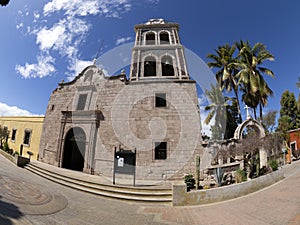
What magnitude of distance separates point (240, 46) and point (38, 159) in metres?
22.5

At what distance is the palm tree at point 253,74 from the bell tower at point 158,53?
572 centimetres

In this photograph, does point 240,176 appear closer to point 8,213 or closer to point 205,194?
point 205,194

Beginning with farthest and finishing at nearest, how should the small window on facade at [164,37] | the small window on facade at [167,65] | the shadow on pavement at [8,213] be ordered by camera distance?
the small window on facade at [164,37], the small window on facade at [167,65], the shadow on pavement at [8,213]

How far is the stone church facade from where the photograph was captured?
37.1ft

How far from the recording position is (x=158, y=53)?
1553 cm

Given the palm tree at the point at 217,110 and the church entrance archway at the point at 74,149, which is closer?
the church entrance archway at the point at 74,149

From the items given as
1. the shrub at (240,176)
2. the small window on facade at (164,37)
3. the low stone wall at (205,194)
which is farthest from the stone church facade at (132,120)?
the low stone wall at (205,194)

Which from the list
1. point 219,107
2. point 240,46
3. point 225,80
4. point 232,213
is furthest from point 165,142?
point 240,46

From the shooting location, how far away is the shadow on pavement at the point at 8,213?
12.8 feet

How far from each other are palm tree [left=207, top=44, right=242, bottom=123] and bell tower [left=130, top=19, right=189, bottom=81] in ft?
15.9

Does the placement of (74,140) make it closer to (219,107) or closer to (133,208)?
(133,208)

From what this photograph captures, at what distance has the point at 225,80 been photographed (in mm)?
17297

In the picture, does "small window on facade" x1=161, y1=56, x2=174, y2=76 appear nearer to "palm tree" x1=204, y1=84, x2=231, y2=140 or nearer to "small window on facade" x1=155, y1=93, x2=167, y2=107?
"small window on facade" x1=155, y1=93, x2=167, y2=107

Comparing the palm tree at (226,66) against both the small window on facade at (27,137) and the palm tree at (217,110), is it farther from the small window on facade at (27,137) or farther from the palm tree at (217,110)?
the small window on facade at (27,137)
